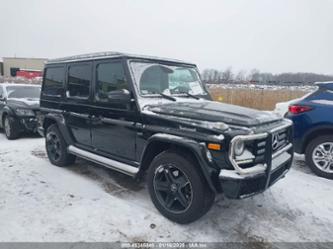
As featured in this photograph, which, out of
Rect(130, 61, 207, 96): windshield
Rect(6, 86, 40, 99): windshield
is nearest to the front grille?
Rect(130, 61, 207, 96): windshield

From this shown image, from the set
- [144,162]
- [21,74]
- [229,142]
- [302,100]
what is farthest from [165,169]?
[21,74]

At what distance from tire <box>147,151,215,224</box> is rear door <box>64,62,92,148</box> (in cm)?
166

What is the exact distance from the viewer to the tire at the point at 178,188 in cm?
278

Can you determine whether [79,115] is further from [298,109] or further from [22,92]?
[22,92]

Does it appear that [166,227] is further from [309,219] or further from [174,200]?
[309,219]

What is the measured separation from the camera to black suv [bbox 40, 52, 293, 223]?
8.63 feet

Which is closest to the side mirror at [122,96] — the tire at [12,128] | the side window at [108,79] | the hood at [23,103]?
the side window at [108,79]

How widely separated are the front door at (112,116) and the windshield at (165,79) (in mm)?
226

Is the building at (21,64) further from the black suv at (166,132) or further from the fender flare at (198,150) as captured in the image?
the fender flare at (198,150)

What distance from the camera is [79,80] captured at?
169 inches

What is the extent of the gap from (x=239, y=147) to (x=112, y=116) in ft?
6.24

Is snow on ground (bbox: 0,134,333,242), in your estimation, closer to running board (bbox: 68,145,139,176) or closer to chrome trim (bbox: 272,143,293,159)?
running board (bbox: 68,145,139,176)

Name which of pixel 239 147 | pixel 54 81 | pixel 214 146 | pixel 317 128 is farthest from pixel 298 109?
pixel 54 81

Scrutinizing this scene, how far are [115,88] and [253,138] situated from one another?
2062 millimetres
